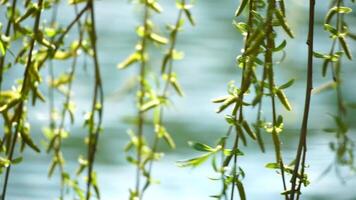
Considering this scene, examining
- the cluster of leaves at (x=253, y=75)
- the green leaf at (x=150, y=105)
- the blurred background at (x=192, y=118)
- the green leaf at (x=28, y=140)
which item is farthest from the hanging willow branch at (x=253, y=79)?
the blurred background at (x=192, y=118)

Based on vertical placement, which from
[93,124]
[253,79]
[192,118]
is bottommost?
[192,118]

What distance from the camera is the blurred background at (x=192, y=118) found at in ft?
8.55

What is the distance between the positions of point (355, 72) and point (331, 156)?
1.07 m

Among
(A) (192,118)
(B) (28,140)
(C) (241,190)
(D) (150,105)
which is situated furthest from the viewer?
(A) (192,118)

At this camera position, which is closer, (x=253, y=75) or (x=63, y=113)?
(x=253, y=75)

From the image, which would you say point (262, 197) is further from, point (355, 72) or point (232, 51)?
point (232, 51)

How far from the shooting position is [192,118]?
3.37 m

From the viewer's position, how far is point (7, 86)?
3297 mm

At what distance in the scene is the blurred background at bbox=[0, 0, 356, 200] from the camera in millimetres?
2607

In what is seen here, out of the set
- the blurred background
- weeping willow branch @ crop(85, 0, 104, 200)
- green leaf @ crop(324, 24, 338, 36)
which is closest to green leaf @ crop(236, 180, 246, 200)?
green leaf @ crop(324, 24, 338, 36)

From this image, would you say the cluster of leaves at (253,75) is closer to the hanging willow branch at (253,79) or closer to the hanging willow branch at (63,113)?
the hanging willow branch at (253,79)

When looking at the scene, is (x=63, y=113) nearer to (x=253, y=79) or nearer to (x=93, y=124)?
(x=93, y=124)

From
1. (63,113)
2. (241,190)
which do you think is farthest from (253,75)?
(63,113)

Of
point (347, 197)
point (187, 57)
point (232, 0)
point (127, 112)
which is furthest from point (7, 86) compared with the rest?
point (232, 0)
